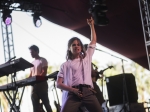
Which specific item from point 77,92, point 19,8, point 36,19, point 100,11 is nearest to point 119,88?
point 100,11

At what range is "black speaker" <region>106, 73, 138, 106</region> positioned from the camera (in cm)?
827

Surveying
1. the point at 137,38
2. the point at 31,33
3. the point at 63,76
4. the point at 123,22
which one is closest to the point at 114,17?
the point at 123,22

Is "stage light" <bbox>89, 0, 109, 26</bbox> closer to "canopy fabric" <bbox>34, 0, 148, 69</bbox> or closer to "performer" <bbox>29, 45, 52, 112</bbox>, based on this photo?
"canopy fabric" <bbox>34, 0, 148, 69</bbox>

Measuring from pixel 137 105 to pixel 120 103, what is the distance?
1.74ft

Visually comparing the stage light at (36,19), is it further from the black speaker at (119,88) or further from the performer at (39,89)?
the black speaker at (119,88)

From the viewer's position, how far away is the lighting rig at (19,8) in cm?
880

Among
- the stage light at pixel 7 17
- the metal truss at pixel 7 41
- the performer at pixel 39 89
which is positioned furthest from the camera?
the metal truss at pixel 7 41

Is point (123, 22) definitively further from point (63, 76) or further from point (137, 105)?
point (63, 76)

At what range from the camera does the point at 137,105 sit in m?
7.90

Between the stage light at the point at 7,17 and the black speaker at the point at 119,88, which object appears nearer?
the black speaker at the point at 119,88

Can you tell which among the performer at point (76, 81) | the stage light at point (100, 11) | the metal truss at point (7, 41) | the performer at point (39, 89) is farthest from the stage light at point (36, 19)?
the performer at point (76, 81)

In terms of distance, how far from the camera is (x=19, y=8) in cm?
929

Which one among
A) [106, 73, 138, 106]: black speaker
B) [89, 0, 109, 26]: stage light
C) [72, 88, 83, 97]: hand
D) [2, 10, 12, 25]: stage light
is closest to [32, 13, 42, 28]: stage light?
[2, 10, 12, 25]: stage light

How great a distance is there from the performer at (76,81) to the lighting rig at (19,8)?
4.85m
